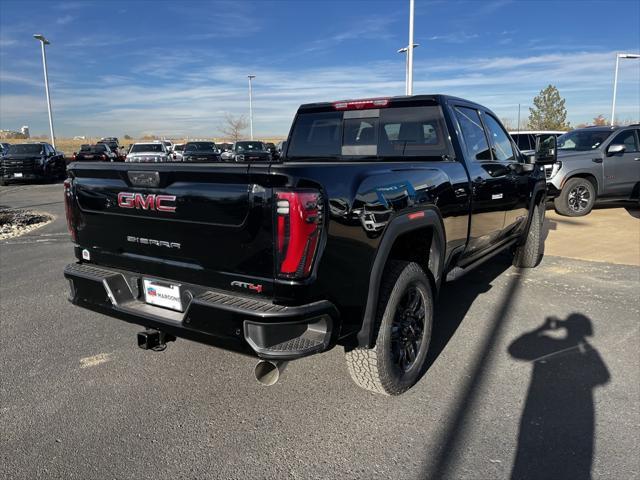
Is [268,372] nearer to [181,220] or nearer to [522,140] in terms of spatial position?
[181,220]

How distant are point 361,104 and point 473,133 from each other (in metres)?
1.05

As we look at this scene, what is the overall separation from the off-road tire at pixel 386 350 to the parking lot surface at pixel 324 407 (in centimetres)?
16

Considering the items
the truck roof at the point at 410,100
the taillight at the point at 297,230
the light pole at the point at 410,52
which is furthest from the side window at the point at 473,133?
the light pole at the point at 410,52

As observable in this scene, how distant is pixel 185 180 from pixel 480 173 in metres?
2.63

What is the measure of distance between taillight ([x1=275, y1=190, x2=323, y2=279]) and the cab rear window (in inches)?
78.5

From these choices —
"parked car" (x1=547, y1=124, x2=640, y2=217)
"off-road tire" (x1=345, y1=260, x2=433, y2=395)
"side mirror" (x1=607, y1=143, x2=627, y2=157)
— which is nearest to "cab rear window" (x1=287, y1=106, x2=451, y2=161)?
"off-road tire" (x1=345, y1=260, x2=433, y2=395)

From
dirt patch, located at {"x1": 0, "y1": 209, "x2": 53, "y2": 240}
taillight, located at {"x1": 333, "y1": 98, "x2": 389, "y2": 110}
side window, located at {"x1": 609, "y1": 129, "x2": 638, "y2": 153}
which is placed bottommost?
dirt patch, located at {"x1": 0, "y1": 209, "x2": 53, "y2": 240}

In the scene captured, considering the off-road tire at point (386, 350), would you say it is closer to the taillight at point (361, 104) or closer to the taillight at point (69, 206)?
the taillight at point (361, 104)

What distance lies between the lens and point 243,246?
2.49 metres

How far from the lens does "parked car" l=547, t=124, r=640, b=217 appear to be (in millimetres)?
10469

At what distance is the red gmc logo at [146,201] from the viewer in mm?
2715

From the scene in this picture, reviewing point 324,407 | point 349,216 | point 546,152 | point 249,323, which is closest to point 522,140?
point 546,152

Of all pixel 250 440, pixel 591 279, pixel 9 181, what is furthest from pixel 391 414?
pixel 9 181

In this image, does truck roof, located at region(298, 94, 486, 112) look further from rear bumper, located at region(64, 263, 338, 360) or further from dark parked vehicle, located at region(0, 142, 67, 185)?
dark parked vehicle, located at region(0, 142, 67, 185)
